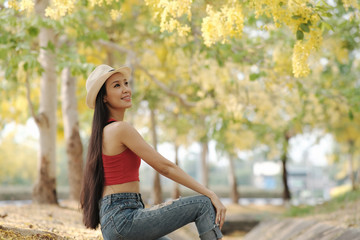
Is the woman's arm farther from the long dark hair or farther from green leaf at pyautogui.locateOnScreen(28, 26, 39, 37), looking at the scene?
green leaf at pyautogui.locateOnScreen(28, 26, 39, 37)

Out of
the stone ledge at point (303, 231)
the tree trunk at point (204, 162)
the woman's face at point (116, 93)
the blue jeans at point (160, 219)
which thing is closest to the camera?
the blue jeans at point (160, 219)

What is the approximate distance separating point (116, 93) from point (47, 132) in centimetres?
577

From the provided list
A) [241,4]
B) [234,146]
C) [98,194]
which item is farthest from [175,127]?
[98,194]

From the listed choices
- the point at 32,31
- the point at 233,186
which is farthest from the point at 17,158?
the point at 32,31

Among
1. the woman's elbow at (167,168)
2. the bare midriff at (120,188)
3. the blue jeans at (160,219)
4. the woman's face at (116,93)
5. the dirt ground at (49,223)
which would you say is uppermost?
the woman's face at (116,93)

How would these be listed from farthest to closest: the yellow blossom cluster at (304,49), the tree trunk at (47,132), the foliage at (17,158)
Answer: the foliage at (17,158), the tree trunk at (47,132), the yellow blossom cluster at (304,49)

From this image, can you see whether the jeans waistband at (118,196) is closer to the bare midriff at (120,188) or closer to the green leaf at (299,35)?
the bare midriff at (120,188)

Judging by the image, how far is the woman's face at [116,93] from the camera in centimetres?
322

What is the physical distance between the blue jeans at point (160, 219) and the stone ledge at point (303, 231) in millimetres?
3489

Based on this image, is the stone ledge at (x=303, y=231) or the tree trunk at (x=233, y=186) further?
the tree trunk at (x=233, y=186)

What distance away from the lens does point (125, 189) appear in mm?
2973

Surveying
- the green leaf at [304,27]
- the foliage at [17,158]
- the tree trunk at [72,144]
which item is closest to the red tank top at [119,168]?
the green leaf at [304,27]

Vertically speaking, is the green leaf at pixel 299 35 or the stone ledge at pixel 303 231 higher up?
the green leaf at pixel 299 35

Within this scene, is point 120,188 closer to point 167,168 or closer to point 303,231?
point 167,168
